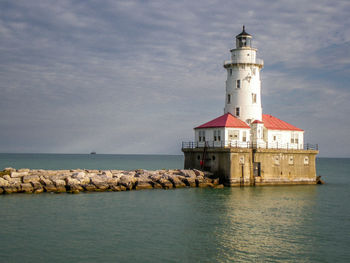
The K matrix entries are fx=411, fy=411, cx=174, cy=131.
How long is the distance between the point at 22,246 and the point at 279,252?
11581 mm

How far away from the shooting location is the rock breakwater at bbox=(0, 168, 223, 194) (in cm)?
3369

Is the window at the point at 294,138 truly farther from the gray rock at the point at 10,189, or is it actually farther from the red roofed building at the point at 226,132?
the gray rock at the point at 10,189

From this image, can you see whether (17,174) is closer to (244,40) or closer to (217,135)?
(217,135)

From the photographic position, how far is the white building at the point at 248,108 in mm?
42125

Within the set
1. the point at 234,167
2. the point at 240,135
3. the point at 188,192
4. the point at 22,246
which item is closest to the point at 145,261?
the point at 22,246

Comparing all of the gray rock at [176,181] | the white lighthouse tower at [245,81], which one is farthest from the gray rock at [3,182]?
the white lighthouse tower at [245,81]

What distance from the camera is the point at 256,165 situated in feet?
132

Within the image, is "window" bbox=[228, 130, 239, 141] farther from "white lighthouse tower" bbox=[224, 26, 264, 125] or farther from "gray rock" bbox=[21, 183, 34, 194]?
"gray rock" bbox=[21, 183, 34, 194]

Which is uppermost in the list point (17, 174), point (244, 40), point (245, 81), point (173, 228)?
point (244, 40)

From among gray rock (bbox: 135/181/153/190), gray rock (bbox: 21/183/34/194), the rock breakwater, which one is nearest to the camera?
gray rock (bbox: 21/183/34/194)

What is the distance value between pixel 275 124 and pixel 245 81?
583 centimetres

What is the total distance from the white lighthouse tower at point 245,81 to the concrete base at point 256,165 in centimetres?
468

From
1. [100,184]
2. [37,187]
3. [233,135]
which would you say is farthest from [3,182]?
[233,135]

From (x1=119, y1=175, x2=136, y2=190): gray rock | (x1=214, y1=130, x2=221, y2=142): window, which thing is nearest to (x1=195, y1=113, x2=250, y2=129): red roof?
(x1=214, y1=130, x2=221, y2=142): window
